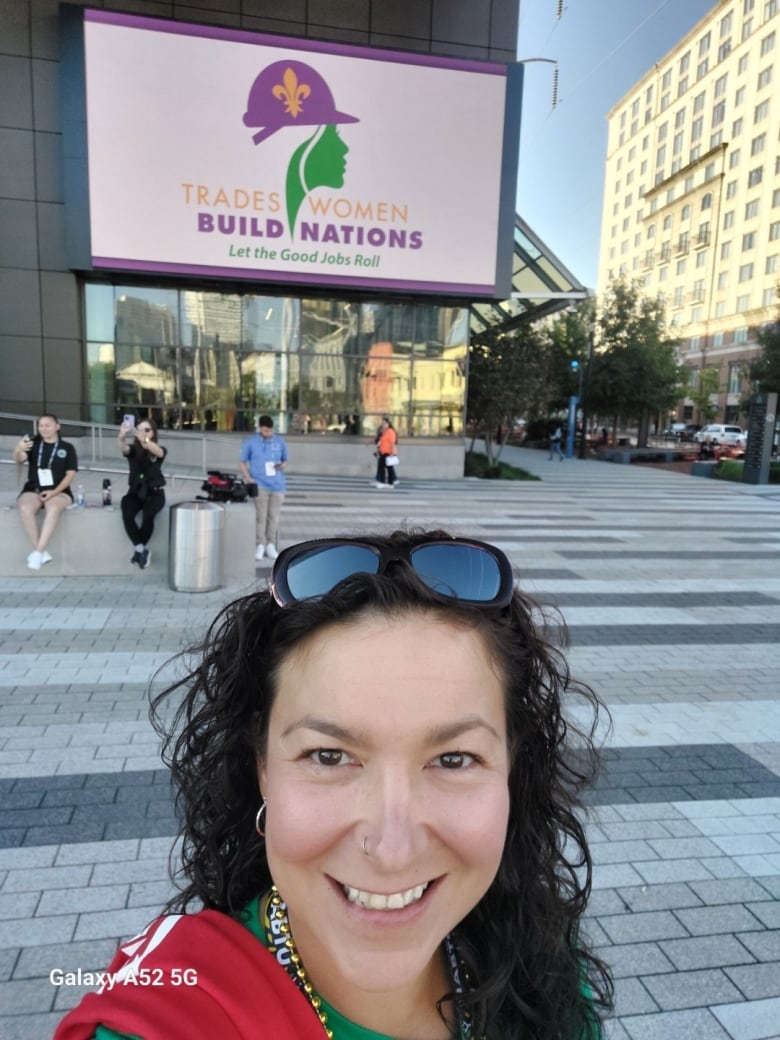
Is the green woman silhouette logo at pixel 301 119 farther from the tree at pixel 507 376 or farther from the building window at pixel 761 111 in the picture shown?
the building window at pixel 761 111

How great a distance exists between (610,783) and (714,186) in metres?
82.1

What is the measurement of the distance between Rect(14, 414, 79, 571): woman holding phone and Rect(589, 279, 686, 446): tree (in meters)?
28.9

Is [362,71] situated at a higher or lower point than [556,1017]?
higher

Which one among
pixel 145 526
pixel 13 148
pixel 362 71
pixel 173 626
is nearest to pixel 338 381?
pixel 362 71

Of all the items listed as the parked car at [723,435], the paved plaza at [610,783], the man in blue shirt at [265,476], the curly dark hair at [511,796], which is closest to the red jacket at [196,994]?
the curly dark hair at [511,796]

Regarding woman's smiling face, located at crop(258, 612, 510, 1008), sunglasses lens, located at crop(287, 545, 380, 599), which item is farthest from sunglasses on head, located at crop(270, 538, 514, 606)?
woman's smiling face, located at crop(258, 612, 510, 1008)

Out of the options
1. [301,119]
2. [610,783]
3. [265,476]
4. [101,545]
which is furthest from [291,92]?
[610,783]

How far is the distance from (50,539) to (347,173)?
46.5 ft

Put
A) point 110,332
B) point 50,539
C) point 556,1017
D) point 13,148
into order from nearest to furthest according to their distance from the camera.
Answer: point 556,1017 → point 50,539 → point 13,148 → point 110,332

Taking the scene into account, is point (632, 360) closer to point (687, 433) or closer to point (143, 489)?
point (687, 433)

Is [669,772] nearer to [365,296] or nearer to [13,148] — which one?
[365,296]

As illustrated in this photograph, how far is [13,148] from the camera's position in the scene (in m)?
17.0

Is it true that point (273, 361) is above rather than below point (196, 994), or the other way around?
above

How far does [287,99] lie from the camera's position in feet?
56.7
